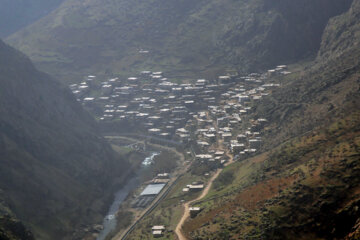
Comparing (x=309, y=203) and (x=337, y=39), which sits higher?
(x=337, y=39)

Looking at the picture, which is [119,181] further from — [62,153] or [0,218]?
[0,218]

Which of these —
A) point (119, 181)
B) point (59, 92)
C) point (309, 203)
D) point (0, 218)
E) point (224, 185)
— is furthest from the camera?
point (59, 92)

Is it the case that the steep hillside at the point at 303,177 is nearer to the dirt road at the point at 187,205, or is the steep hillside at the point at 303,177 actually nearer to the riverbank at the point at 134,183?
the dirt road at the point at 187,205

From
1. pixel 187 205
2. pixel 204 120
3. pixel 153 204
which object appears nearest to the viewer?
pixel 187 205

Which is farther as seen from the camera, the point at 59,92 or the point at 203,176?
the point at 59,92

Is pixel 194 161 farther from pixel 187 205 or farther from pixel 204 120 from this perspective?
pixel 187 205

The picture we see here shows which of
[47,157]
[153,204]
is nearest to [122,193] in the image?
[153,204]

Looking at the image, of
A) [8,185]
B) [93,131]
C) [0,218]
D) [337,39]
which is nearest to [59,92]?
[93,131]
